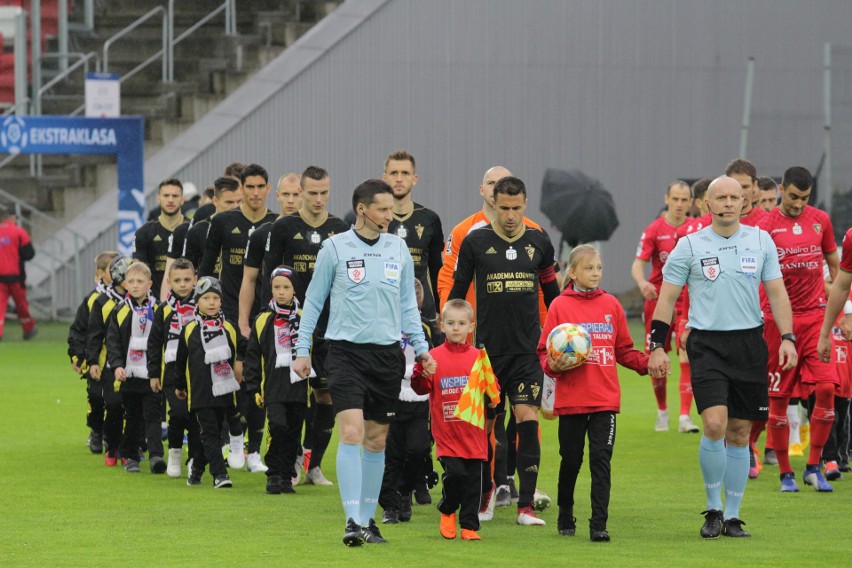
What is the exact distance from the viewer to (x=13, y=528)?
32.1ft

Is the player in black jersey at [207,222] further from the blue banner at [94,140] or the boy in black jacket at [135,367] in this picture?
the blue banner at [94,140]

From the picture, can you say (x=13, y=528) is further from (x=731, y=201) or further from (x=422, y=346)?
(x=731, y=201)

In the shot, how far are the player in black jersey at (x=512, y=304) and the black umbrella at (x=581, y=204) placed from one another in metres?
19.9

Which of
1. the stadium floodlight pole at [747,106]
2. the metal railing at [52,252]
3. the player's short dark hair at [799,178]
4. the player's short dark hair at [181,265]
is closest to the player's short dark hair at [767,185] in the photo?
the player's short dark hair at [799,178]

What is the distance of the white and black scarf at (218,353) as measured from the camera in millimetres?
11898

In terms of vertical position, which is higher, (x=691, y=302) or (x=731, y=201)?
(x=731, y=201)

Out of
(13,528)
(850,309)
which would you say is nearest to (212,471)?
(13,528)

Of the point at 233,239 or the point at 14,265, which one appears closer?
the point at 233,239

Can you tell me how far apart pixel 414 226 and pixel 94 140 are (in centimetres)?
1492

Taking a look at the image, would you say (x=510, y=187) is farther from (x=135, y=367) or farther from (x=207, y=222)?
(x=207, y=222)

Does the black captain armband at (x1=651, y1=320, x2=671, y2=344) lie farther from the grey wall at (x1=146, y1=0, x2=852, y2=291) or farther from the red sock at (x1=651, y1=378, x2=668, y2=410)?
the grey wall at (x1=146, y1=0, x2=852, y2=291)

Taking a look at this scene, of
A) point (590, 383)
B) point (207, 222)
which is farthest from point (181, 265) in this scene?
point (590, 383)

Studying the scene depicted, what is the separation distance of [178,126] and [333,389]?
69.7 ft

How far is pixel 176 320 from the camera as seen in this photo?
12195mm
